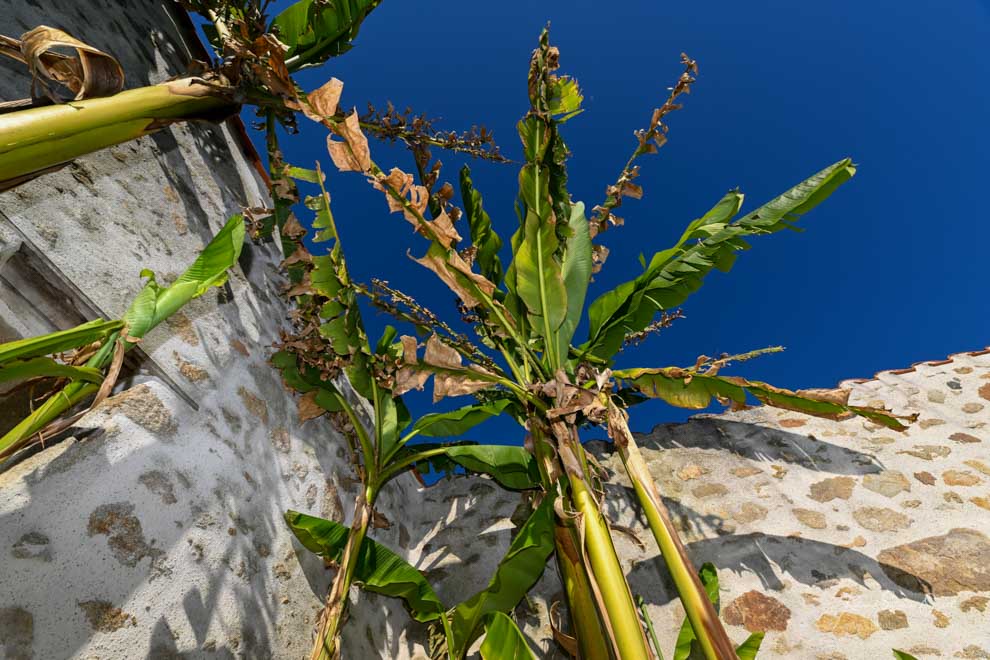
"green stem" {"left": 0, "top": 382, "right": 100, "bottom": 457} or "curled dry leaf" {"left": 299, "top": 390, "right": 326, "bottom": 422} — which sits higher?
"curled dry leaf" {"left": 299, "top": 390, "right": 326, "bottom": 422}

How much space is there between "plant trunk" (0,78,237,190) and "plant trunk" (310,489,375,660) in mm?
1390

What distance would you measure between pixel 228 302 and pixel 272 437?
0.66 metres

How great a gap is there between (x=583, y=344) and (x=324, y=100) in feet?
5.99

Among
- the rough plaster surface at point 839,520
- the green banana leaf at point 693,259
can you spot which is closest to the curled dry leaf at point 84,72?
the green banana leaf at point 693,259

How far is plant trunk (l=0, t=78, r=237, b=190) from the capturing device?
2.83ft

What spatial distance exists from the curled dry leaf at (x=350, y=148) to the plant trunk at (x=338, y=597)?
1316mm

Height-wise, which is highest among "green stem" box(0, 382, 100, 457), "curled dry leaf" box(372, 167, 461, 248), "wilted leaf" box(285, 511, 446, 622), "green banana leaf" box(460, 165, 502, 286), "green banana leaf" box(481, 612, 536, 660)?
"green banana leaf" box(460, 165, 502, 286)

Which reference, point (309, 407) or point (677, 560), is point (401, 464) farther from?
point (677, 560)

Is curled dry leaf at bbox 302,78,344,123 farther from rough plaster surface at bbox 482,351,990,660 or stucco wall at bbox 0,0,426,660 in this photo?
rough plaster surface at bbox 482,351,990,660

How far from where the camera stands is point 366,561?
5.71 feet

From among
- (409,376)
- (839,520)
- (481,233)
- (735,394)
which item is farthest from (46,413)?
(839,520)

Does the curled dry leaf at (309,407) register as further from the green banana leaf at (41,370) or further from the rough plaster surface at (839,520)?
the rough plaster surface at (839,520)

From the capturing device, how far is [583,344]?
8.69 feet

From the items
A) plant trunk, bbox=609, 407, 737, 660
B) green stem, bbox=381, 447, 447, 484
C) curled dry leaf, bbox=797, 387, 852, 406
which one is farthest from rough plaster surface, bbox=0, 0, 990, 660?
plant trunk, bbox=609, 407, 737, 660
